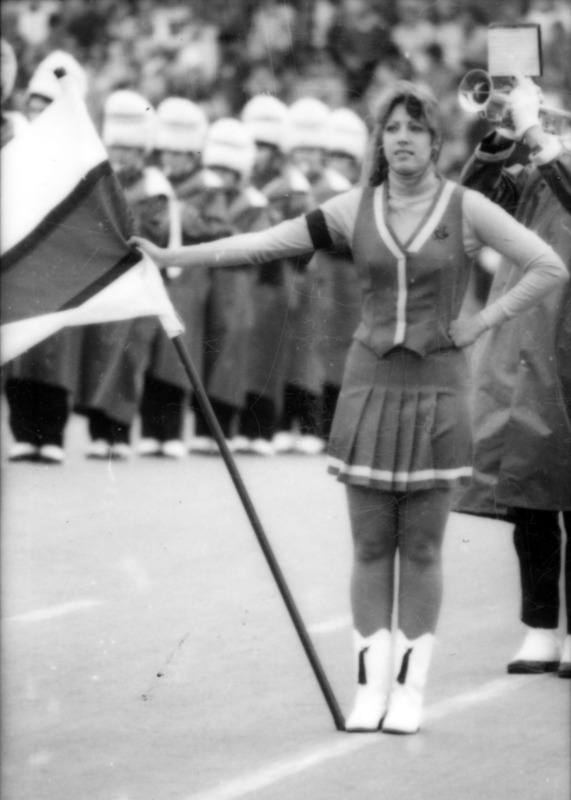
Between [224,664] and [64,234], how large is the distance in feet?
4.90

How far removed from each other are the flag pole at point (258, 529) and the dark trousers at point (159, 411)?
471 centimetres

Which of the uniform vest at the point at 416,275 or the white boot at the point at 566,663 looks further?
the white boot at the point at 566,663

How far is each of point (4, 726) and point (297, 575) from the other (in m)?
2.16

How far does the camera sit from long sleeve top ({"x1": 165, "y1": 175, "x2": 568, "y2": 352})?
4.86m

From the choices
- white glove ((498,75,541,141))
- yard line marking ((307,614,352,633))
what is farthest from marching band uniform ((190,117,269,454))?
white glove ((498,75,541,141))

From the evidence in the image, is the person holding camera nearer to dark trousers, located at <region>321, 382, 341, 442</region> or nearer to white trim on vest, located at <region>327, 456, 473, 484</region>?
white trim on vest, located at <region>327, 456, 473, 484</region>

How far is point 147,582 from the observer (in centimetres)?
666

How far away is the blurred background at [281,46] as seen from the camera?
6.99 meters

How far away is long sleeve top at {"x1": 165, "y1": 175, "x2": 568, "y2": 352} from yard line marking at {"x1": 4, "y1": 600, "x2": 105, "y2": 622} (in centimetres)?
168

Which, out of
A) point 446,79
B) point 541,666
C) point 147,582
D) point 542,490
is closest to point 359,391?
point 542,490

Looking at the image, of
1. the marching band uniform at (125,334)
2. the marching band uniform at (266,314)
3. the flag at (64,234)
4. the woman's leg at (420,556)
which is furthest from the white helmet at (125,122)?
the woman's leg at (420,556)

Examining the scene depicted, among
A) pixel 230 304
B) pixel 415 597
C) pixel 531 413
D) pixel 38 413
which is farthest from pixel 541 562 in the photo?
pixel 38 413

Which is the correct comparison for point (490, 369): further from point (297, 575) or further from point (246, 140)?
point (246, 140)

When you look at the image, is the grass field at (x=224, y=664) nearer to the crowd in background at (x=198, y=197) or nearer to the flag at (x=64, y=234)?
the flag at (x=64, y=234)
